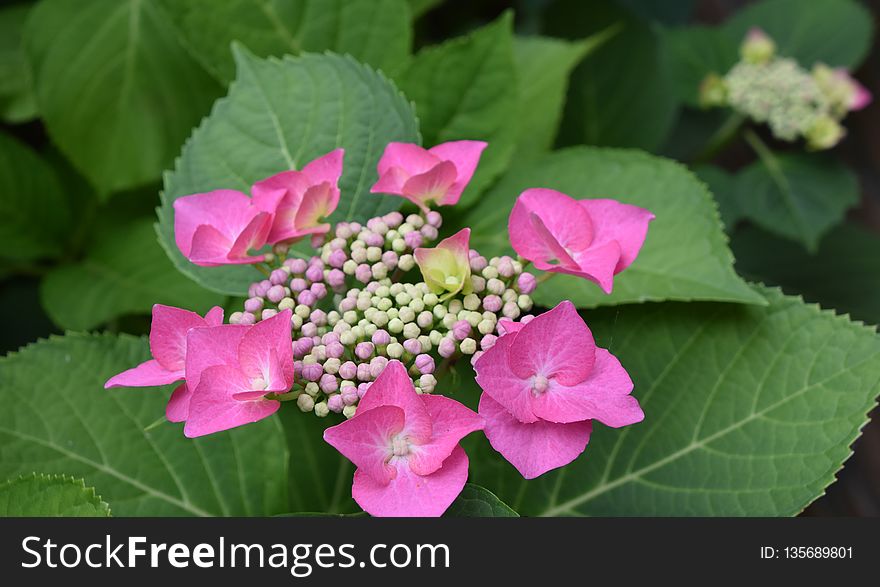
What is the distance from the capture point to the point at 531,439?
531 mm

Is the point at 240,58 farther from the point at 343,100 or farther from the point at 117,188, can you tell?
the point at 117,188

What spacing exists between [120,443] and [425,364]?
0.35 m

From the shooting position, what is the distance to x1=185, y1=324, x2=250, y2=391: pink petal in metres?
0.53

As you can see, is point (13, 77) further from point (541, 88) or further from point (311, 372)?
point (311, 372)

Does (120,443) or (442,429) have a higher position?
(442,429)

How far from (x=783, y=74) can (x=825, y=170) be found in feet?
0.52

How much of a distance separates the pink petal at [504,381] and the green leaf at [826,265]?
33.9 inches

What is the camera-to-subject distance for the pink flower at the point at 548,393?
0.52 metres

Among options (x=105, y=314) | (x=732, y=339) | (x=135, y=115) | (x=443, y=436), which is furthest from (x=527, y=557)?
(x=135, y=115)

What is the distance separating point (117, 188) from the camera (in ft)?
3.51

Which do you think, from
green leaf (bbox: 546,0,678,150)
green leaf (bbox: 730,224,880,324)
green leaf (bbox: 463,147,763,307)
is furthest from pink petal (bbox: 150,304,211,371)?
green leaf (bbox: 730,224,880,324)

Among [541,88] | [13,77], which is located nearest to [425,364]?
[541,88]

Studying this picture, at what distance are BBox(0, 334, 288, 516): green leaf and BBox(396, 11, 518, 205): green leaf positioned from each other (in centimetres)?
33

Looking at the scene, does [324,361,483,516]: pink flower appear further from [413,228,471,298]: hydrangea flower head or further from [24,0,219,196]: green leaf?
[24,0,219,196]: green leaf
